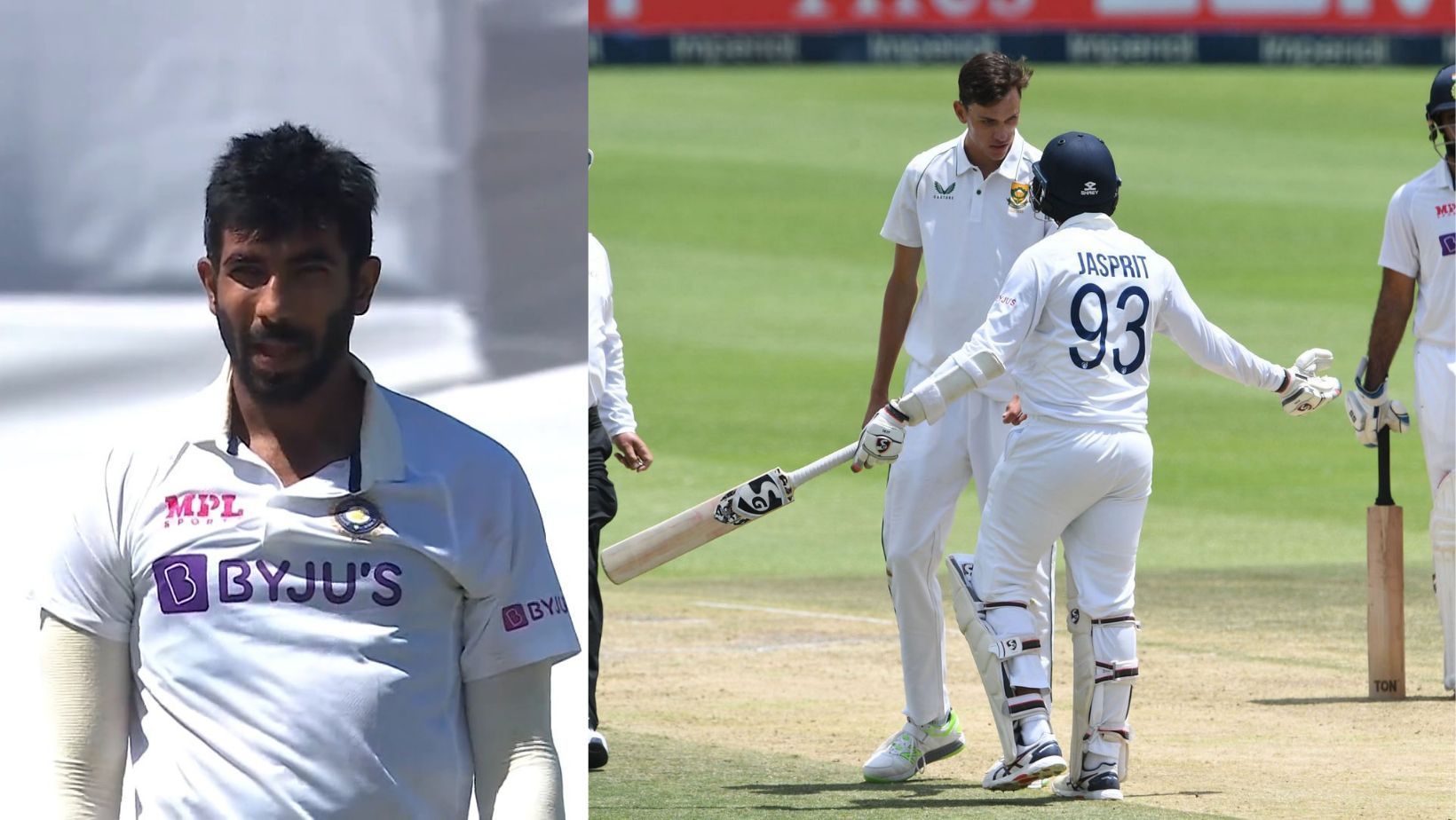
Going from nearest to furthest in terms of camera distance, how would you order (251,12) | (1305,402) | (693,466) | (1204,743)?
(251,12), (1305,402), (1204,743), (693,466)

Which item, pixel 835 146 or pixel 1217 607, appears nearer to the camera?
pixel 1217 607

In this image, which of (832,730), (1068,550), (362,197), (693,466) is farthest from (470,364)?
(693,466)

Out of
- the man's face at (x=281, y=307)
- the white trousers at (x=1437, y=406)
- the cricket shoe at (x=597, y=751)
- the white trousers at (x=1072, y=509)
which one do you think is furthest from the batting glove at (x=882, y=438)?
the man's face at (x=281, y=307)

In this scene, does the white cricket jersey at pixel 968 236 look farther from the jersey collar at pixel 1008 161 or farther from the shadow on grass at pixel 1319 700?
the shadow on grass at pixel 1319 700

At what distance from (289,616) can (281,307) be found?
42 centimetres

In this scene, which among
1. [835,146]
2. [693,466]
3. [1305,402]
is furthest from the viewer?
[835,146]

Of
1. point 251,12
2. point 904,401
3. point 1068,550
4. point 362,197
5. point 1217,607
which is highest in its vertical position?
point 251,12

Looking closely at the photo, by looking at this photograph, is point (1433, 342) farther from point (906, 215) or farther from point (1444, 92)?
point (906, 215)

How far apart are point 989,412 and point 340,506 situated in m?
4.16

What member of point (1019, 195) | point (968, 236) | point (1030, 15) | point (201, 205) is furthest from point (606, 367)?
point (1030, 15)

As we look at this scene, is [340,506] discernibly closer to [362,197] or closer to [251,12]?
[362,197]

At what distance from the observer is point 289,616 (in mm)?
3018

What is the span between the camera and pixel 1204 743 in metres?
7.42

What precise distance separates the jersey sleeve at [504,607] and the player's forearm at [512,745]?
0.03 metres
